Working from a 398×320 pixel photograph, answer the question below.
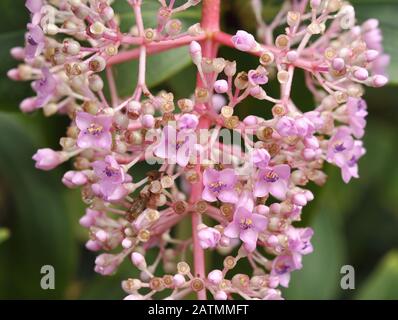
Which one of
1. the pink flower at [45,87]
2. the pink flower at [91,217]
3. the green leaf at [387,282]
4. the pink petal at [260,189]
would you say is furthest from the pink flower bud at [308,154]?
the green leaf at [387,282]

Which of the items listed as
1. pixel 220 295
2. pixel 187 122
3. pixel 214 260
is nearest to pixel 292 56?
pixel 187 122

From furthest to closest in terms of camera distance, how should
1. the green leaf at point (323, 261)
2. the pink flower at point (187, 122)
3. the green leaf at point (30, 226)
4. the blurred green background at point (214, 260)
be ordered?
the green leaf at point (323, 261) → the green leaf at point (30, 226) → the blurred green background at point (214, 260) → the pink flower at point (187, 122)

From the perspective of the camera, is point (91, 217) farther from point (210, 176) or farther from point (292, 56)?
point (292, 56)

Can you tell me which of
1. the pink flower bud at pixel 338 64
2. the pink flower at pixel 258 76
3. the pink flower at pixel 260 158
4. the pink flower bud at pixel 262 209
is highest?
the pink flower bud at pixel 338 64

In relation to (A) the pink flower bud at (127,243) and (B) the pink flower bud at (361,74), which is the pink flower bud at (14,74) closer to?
(A) the pink flower bud at (127,243)

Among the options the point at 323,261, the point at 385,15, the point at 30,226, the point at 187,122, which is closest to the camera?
the point at 187,122

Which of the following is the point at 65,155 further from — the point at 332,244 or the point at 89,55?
the point at 332,244

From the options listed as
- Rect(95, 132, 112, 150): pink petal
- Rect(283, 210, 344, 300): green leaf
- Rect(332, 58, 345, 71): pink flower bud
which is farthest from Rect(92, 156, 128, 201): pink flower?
Rect(283, 210, 344, 300): green leaf
